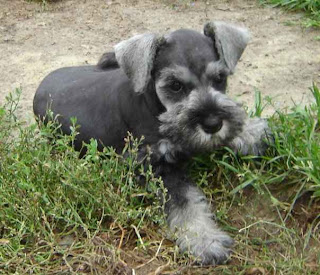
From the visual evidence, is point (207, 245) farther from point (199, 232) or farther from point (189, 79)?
point (189, 79)

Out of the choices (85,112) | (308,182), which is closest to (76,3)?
(85,112)

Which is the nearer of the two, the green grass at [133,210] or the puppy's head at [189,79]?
the green grass at [133,210]

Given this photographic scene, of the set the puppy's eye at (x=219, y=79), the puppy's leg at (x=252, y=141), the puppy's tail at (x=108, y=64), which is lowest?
the puppy's leg at (x=252, y=141)

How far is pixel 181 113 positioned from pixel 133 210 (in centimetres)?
66

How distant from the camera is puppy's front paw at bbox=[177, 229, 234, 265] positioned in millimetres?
3529

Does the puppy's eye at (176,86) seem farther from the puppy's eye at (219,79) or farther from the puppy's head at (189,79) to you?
the puppy's eye at (219,79)

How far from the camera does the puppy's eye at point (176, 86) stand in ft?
12.3

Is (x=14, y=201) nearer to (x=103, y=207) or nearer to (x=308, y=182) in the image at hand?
(x=103, y=207)

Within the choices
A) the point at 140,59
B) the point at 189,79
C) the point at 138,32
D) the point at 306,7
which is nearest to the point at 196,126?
the point at 189,79

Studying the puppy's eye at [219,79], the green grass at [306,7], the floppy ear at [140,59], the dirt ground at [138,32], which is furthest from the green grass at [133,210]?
the green grass at [306,7]

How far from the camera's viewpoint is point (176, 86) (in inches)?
148

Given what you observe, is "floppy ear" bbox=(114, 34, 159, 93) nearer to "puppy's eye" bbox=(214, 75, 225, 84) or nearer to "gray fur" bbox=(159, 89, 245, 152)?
"gray fur" bbox=(159, 89, 245, 152)

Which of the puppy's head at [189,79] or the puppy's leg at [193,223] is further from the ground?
the puppy's head at [189,79]

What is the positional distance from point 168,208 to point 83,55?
2603 millimetres
